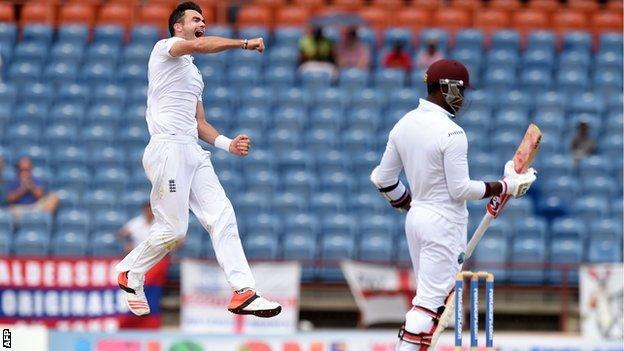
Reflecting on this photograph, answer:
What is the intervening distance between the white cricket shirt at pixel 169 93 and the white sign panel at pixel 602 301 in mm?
6963

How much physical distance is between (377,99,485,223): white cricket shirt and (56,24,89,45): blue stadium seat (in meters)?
11.4

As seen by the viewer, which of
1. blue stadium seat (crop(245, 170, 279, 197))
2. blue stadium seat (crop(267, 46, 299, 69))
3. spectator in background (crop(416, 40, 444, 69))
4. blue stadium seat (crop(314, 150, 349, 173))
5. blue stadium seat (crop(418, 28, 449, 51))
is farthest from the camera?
blue stadium seat (crop(418, 28, 449, 51))

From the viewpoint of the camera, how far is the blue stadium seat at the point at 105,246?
52.7ft

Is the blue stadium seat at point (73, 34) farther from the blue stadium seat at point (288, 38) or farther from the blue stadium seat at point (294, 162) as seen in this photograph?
the blue stadium seat at point (294, 162)

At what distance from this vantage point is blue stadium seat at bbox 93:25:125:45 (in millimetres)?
19984

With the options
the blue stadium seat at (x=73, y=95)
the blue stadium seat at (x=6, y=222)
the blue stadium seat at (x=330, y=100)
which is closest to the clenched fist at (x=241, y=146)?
the blue stadium seat at (x=6, y=222)

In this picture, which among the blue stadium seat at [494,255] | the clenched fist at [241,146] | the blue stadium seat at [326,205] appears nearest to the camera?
the clenched fist at [241,146]

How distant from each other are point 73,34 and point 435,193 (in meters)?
11.8

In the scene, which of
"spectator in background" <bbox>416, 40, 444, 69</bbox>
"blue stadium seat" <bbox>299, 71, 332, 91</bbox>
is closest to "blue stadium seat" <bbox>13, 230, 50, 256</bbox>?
"blue stadium seat" <bbox>299, 71, 332, 91</bbox>

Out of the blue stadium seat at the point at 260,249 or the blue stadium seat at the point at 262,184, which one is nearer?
the blue stadium seat at the point at 260,249

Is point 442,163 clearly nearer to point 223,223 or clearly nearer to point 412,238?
point 412,238

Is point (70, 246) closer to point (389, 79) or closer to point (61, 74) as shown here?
point (61, 74)

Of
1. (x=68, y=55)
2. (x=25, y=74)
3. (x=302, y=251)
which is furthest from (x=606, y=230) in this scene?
(x=25, y=74)

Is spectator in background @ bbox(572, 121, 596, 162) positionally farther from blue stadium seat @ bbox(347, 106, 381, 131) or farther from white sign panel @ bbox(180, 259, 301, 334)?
white sign panel @ bbox(180, 259, 301, 334)
